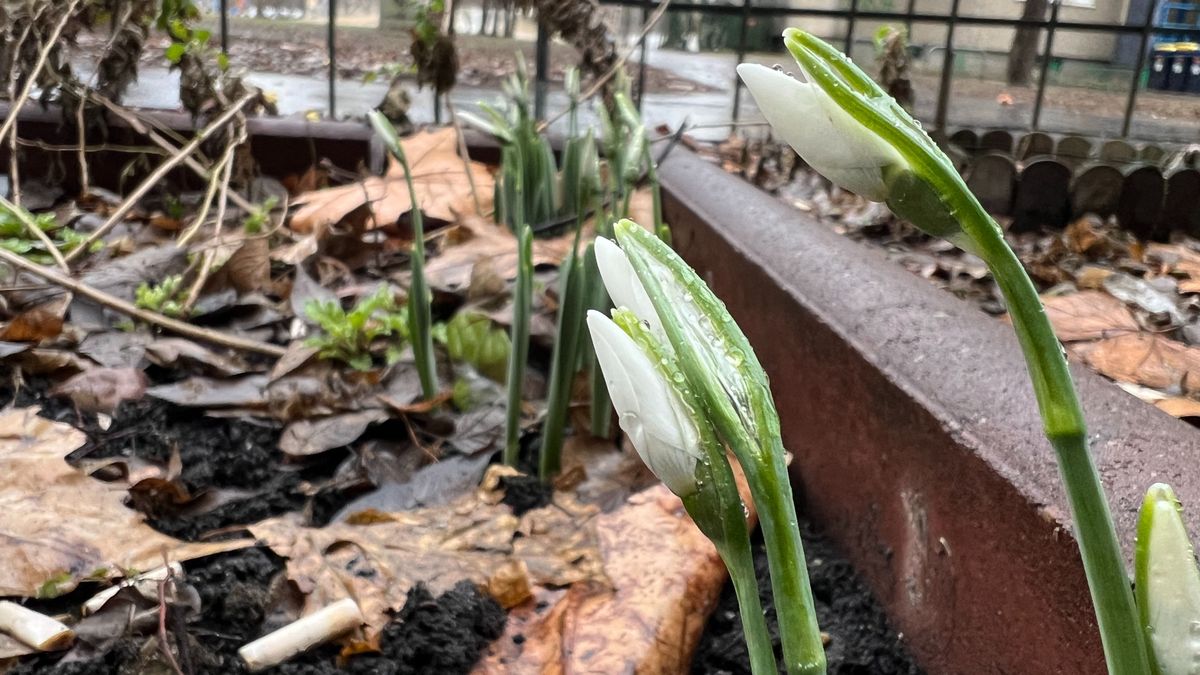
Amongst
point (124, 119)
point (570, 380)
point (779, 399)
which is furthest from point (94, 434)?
point (124, 119)

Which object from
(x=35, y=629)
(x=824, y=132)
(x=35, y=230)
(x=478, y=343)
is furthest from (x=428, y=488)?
(x=35, y=230)

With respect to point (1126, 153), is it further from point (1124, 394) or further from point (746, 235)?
point (1124, 394)

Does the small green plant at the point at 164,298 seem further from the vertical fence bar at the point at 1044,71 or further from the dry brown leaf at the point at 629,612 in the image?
Result: the vertical fence bar at the point at 1044,71

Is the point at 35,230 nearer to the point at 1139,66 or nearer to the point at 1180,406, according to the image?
the point at 1180,406

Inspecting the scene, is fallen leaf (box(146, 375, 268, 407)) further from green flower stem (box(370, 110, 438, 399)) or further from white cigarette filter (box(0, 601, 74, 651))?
white cigarette filter (box(0, 601, 74, 651))

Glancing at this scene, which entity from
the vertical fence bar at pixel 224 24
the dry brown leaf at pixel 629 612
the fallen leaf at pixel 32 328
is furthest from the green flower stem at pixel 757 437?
the vertical fence bar at pixel 224 24
